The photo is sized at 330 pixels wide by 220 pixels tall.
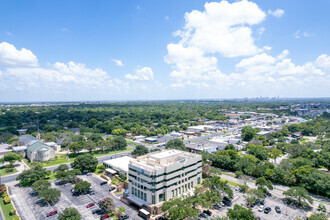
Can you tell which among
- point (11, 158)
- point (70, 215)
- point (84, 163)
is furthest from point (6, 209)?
point (11, 158)

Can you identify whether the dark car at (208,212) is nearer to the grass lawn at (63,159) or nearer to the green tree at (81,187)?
the green tree at (81,187)

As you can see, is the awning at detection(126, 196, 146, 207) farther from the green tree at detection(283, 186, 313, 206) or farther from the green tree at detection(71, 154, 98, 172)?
the green tree at detection(283, 186, 313, 206)

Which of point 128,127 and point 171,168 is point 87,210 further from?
point 128,127

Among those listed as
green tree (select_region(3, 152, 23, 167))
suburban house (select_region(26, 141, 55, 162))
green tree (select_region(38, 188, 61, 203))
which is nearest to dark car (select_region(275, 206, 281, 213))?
green tree (select_region(38, 188, 61, 203))

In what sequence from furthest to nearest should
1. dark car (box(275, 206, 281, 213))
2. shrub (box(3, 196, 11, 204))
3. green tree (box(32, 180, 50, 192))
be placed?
green tree (box(32, 180, 50, 192)), shrub (box(3, 196, 11, 204)), dark car (box(275, 206, 281, 213))

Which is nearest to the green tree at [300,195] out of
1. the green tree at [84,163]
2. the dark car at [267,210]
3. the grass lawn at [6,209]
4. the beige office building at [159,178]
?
the dark car at [267,210]

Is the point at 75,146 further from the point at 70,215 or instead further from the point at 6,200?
the point at 70,215

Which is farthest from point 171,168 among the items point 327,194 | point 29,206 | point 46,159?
point 46,159
